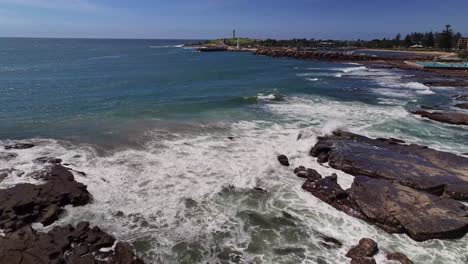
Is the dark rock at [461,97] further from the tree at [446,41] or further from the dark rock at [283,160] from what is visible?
the tree at [446,41]

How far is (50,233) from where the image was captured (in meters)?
10.0

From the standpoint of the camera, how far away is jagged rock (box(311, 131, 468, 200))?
44.1ft

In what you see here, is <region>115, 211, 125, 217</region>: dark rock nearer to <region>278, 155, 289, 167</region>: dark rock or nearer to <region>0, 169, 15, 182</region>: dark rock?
<region>0, 169, 15, 182</region>: dark rock

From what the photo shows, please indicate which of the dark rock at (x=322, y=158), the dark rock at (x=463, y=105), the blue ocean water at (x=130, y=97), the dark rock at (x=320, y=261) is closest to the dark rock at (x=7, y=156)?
the blue ocean water at (x=130, y=97)

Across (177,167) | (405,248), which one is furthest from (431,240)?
(177,167)

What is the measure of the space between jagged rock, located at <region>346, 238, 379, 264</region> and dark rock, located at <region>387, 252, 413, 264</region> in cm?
44

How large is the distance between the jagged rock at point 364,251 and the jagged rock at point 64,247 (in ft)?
20.7

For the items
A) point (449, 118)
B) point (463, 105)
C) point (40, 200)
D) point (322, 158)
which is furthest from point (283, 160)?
point (463, 105)

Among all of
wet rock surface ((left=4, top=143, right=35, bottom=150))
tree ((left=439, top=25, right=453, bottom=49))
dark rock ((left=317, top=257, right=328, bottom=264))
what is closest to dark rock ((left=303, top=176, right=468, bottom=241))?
dark rock ((left=317, top=257, right=328, bottom=264))

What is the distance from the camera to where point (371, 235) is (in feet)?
35.7

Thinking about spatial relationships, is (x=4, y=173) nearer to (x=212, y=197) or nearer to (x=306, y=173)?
(x=212, y=197)

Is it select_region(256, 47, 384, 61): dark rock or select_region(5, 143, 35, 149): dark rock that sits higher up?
select_region(256, 47, 384, 61): dark rock

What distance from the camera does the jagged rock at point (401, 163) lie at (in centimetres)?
1344

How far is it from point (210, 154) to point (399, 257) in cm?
1050
